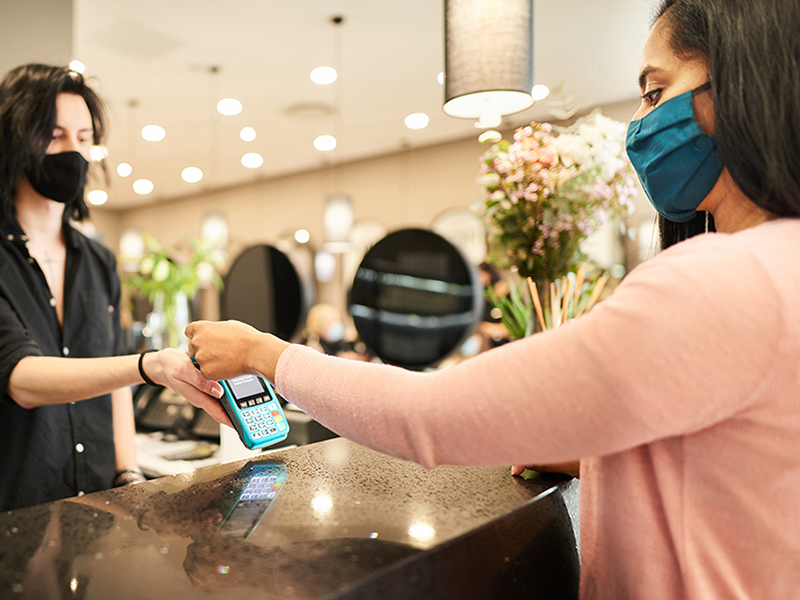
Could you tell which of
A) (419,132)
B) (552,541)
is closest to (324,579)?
(552,541)

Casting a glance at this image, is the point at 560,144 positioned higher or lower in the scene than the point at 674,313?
higher

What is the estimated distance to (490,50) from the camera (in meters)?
1.60

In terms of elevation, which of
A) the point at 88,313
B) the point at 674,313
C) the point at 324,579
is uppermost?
the point at 674,313

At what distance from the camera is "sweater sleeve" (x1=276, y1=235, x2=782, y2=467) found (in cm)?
49

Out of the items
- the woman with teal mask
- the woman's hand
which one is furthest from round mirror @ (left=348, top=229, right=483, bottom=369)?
the woman with teal mask

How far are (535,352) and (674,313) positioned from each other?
13 centimetres

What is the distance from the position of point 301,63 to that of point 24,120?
3.39 m

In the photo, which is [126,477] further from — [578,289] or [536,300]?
[578,289]

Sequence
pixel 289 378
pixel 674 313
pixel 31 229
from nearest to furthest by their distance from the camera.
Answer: pixel 674 313, pixel 289 378, pixel 31 229

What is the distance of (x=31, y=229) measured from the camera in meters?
1.39

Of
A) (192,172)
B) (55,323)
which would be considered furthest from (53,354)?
(192,172)

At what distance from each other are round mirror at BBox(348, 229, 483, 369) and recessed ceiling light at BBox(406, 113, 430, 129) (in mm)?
2512

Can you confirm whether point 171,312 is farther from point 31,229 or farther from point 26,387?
point 26,387

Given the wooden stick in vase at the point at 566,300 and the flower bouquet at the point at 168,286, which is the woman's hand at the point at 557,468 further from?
the flower bouquet at the point at 168,286
